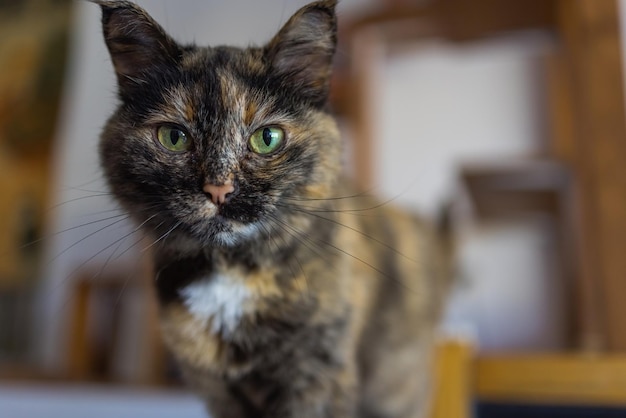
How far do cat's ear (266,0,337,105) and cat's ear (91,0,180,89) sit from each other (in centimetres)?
13

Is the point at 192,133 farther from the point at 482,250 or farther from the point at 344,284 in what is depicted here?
the point at 482,250

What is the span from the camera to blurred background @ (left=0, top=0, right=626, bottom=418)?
1087 mm

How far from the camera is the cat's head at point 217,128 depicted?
64 cm

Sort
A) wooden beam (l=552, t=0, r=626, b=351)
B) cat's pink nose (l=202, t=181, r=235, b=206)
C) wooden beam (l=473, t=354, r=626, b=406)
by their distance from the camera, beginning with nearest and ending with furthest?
cat's pink nose (l=202, t=181, r=235, b=206) < wooden beam (l=473, t=354, r=626, b=406) < wooden beam (l=552, t=0, r=626, b=351)

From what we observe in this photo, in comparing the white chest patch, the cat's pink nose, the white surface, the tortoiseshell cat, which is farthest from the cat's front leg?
the white surface

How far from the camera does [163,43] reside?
26.8 inches

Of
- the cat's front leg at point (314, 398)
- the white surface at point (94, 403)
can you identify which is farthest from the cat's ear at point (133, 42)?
the white surface at point (94, 403)

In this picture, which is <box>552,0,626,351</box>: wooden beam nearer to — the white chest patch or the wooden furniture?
the wooden furniture

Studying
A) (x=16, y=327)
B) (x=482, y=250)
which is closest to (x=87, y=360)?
(x=16, y=327)

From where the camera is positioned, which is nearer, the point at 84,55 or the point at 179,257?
the point at 179,257

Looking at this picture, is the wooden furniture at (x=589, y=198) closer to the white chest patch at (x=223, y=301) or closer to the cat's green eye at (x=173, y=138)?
the white chest patch at (x=223, y=301)

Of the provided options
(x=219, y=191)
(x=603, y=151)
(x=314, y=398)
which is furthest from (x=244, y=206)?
(x=603, y=151)

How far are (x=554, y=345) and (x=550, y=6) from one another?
134cm

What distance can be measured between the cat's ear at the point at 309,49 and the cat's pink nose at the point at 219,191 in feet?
0.61
